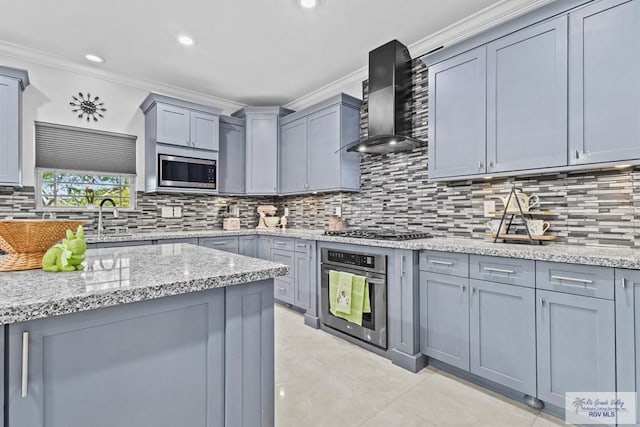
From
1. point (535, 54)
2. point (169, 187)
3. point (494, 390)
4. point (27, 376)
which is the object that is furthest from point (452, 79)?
point (169, 187)

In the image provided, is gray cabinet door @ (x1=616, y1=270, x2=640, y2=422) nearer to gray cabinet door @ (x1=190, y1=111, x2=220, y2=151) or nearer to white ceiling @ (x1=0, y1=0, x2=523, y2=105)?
white ceiling @ (x1=0, y1=0, x2=523, y2=105)

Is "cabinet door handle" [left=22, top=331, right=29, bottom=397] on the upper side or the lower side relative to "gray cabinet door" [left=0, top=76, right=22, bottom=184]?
lower

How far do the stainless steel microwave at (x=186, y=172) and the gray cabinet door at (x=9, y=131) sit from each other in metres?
1.17

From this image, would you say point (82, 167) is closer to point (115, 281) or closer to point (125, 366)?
point (115, 281)

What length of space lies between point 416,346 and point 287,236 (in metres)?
1.74

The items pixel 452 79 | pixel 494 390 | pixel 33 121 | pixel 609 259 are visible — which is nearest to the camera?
pixel 609 259

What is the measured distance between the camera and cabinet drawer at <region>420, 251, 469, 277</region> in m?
2.11

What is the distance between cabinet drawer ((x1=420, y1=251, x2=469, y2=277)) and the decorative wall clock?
369cm

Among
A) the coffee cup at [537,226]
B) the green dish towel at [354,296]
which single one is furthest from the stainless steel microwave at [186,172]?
the coffee cup at [537,226]

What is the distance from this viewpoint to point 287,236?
11.5 feet

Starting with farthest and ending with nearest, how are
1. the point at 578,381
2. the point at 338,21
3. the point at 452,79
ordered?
1. the point at 338,21
2. the point at 452,79
3. the point at 578,381

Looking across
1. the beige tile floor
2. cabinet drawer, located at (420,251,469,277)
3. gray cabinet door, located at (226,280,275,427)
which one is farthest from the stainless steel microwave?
gray cabinet door, located at (226,280,275,427)

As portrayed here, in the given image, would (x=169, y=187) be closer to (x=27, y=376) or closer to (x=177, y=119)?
(x=177, y=119)

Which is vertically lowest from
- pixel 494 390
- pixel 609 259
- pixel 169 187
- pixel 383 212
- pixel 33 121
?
pixel 494 390
